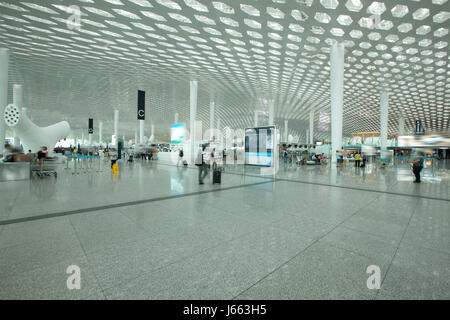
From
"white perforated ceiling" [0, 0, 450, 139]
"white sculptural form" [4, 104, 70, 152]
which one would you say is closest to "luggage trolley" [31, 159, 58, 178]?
"white sculptural form" [4, 104, 70, 152]

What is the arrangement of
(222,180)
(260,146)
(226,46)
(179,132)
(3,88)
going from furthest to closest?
(179,132), (226,46), (3,88), (260,146), (222,180)

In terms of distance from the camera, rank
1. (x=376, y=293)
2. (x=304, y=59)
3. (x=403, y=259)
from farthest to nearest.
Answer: (x=304, y=59) → (x=403, y=259) → (x=376, y=293)

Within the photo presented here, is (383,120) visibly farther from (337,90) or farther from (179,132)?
(179,132)

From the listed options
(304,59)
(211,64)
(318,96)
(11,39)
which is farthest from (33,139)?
(318,96)

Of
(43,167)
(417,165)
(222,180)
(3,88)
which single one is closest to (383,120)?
(417,165)

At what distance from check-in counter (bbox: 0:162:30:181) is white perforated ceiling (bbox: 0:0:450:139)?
1046 centimetres

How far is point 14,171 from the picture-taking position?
30.1ft

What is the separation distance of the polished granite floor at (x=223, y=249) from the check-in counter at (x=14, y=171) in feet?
17.3

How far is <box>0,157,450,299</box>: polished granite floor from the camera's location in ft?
6.56

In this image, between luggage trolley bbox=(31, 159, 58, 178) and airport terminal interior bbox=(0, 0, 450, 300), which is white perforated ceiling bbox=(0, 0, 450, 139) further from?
luggage trolley bbox=(31, 159, 58, 178)

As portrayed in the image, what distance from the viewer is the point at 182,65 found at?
2352 cm

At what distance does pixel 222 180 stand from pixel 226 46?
1487 cm
